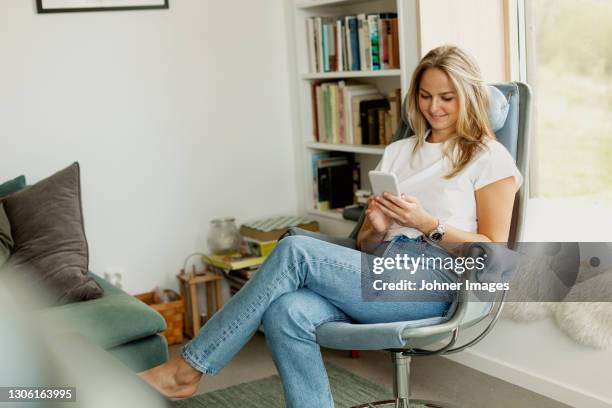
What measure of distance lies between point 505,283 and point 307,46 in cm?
192

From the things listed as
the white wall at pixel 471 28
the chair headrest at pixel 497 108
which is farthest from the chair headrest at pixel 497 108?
the white wall at pixel 471 28

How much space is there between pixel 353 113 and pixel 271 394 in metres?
1.30

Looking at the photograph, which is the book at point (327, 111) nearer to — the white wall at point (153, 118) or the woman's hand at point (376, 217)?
the white wall at point (153, 118)

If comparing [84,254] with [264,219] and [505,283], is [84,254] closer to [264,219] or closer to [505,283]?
[264,219]

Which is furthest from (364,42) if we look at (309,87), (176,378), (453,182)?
(176,378)

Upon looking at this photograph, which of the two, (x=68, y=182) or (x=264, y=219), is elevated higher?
(x=68, y=182)

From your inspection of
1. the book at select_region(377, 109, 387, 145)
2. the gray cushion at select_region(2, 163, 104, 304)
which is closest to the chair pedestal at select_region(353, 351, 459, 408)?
the gray cushion at select_region(2, 163, 104, 304)

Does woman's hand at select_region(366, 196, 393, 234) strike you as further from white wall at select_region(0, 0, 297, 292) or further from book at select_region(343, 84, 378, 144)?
white wall at select_region(0, 0, 297, 292)

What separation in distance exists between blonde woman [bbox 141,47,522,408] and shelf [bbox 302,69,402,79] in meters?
0.76

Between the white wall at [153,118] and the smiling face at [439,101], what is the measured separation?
1.53m

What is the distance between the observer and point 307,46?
3.89 m

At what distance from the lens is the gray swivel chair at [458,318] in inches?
84.0

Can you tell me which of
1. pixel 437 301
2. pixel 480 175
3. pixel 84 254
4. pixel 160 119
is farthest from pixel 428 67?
pixel 160 119

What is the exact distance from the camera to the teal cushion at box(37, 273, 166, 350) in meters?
2.66
